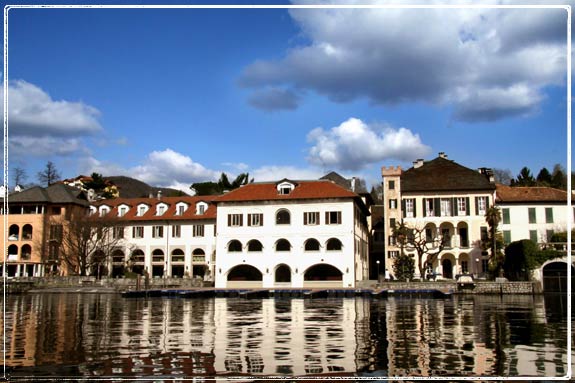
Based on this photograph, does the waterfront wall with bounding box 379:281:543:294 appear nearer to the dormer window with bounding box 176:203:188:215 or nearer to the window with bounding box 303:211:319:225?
the window with bounding box 303:211:319:225

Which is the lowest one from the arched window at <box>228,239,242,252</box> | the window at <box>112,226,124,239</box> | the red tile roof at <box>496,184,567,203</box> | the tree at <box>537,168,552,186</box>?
the arched window at <box>228,239,242,252</box>

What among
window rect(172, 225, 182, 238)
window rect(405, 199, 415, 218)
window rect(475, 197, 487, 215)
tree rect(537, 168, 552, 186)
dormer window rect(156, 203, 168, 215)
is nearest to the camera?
window rect(475, 197, 487, 215)

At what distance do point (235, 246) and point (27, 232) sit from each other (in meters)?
26.2

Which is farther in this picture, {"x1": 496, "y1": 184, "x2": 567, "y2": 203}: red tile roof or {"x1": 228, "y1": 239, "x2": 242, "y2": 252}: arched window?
{"x1": 228, "y1": 239, "x2": 242, "y2": 252}: arched window

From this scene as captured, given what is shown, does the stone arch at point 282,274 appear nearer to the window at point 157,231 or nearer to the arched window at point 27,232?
the window at point 157,231

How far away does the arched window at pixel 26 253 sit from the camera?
63312mm

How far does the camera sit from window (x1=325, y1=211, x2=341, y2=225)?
169 feet

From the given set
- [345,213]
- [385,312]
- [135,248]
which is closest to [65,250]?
[135,248]

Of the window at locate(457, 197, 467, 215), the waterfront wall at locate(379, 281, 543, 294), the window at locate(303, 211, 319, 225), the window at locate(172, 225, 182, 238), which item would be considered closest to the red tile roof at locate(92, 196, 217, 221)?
the window at locate(172, 225, 182, 238)

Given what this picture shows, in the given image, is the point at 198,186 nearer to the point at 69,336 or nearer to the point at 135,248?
the point at 135,248

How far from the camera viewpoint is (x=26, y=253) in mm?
63750

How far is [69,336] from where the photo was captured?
1759 centimetres

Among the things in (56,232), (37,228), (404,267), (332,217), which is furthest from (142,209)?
(404,267)

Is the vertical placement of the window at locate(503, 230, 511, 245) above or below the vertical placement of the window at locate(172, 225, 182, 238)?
Result: below
